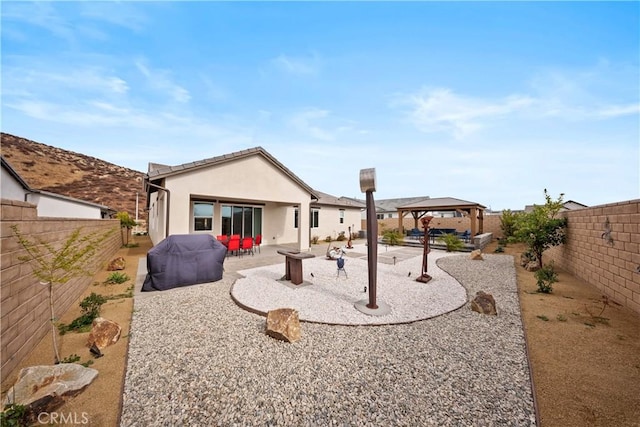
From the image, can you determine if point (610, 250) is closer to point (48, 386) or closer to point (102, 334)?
point (48, 386)

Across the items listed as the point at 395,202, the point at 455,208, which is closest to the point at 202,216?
the point at 455,208

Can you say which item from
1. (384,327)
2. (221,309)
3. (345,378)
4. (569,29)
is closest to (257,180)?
(221,309)

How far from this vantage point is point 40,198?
1268 centimetres

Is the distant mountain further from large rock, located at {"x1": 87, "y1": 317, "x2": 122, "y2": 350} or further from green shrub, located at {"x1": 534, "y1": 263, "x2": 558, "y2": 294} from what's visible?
green shrub, located at {"x1": 534, "y1": 263, "x2": 558, "y2": 294}

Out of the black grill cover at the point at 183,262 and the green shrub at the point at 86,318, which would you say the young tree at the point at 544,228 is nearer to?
the black grill cover at the point at 183,262

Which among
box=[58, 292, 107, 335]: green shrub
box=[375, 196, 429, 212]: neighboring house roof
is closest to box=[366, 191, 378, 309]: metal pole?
box=[58, 292, 107, 335]: green shrub

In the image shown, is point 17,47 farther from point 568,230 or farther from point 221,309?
point 568,230

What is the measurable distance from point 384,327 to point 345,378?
66.6 inches

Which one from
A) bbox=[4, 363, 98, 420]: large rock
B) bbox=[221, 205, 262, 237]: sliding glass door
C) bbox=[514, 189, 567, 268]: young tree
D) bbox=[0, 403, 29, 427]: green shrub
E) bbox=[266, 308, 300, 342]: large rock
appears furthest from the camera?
bbox=[221, 205, 262, 237]: sliding glass door

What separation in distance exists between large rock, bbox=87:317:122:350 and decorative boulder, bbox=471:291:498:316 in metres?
6.91

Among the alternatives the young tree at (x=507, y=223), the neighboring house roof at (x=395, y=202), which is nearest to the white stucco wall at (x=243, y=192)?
the young tree at (x=507, y=223)

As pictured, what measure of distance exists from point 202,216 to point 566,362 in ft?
43.5

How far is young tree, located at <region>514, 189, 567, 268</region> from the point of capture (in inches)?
355

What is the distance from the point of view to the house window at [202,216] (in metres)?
11.9
